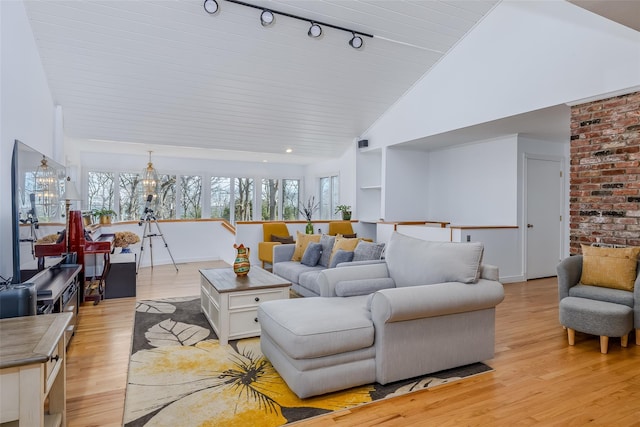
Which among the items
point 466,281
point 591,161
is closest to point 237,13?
point 466,281

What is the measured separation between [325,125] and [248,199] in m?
3.52

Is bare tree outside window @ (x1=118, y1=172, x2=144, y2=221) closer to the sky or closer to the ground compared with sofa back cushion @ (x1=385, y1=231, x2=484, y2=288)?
closer to the sky

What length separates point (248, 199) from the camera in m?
9.55

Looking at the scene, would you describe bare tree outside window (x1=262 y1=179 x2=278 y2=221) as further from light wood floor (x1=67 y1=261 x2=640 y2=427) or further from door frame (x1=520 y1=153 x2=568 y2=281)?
light wood floor (x1=67 y1=261 x2=640 y2=427)

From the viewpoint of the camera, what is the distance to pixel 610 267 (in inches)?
132

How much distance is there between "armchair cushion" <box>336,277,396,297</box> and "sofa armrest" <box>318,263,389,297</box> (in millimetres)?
48

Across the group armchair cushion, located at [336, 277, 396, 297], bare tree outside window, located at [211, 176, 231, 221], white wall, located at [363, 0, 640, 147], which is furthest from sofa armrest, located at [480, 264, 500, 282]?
bare tree outside window, located at [211, 176, 231, 221]

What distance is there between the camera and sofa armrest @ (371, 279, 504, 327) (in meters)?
2.31

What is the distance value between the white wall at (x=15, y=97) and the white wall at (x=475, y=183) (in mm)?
6216

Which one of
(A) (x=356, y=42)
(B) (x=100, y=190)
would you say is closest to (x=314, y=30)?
(A) (x=356, y=42)

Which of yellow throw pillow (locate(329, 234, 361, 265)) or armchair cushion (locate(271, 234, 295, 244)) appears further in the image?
armchair cushion (locate(271, 234, 295, 244))

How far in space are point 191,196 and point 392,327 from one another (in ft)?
24.5

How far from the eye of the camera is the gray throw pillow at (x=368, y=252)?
3.86 metres

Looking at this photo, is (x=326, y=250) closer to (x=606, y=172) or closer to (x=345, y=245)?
(x=345, y=245)
